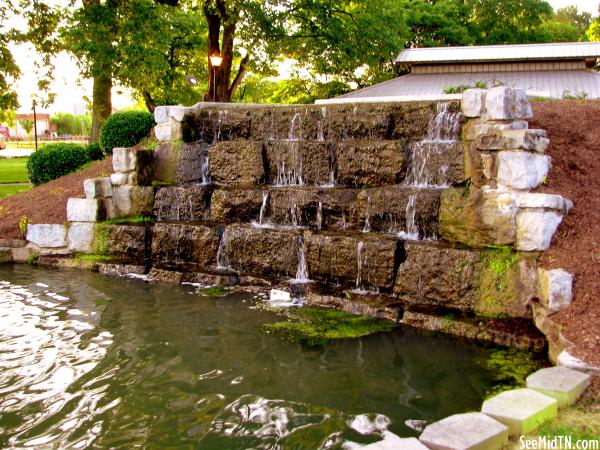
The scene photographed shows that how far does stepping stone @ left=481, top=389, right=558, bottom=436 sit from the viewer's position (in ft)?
11.9

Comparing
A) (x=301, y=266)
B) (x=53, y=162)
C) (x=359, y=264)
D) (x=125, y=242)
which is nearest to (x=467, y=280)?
(x=359, y=264)

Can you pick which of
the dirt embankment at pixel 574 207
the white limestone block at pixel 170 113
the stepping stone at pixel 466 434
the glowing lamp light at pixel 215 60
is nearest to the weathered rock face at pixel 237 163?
the white limestone block at pixel 170 113

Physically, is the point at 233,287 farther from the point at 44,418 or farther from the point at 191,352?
the point at 44,418

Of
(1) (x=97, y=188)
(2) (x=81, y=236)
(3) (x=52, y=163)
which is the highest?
(3) (x=52, y=163)

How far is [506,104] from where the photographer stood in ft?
24.1

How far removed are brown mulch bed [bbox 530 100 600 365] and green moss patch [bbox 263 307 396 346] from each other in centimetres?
194

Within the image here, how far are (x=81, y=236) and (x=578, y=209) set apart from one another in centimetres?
783

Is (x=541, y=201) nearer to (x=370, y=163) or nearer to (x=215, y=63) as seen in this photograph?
(x=370, y=163)

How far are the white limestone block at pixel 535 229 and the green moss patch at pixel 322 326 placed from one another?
1859 millimetres

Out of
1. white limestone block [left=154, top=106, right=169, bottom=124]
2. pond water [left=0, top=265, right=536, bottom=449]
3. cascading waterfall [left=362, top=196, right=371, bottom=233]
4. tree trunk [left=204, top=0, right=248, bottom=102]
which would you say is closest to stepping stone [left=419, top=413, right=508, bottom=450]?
pond water [left=0, top=265, right=536, bottom=449]

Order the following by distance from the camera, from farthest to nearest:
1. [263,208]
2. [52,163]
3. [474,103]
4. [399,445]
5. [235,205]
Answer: [52,163], [235,205], [263,208], [474,103], [399,445]

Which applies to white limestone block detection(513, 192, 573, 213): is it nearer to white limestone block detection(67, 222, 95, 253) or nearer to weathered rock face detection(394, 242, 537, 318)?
weathered rock face detection(394, 242, 537, 318)

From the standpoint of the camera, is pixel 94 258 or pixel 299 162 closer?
pixel 299 162

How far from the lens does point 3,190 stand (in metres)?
15.1
